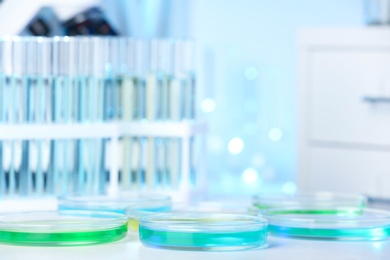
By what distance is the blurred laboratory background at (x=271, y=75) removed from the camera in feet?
4.14

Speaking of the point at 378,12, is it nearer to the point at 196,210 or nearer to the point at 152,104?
the point at 152,104

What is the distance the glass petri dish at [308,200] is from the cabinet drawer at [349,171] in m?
0.65

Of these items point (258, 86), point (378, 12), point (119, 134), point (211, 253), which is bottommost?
point (211, 253)

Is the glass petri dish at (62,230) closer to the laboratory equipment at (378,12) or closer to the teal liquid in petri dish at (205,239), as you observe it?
the teal liquid in petri dish at (205,239)

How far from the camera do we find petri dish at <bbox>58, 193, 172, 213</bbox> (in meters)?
0.91

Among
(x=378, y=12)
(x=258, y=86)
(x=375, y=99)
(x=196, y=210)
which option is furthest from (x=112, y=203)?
(x=258, y=86)

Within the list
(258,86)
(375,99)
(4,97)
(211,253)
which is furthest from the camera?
(258,86)

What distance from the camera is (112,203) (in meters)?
0.93

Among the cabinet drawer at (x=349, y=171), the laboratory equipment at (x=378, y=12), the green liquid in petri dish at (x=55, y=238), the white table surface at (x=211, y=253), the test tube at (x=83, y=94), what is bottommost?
the white table surface at (x=211, y=253)

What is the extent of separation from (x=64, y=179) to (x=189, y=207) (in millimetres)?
219

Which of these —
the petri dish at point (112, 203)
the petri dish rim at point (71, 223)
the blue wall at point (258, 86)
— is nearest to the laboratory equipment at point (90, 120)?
the petri dish at point (112, 203)

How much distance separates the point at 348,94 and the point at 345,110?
30 mm

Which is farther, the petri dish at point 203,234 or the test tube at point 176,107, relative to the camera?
the test tube at point 176,107

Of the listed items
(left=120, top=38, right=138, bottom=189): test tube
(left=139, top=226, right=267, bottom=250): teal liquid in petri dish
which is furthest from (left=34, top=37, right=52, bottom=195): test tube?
(left=139, top=226, right=267, bottom=250): teal liquid in petri dish
